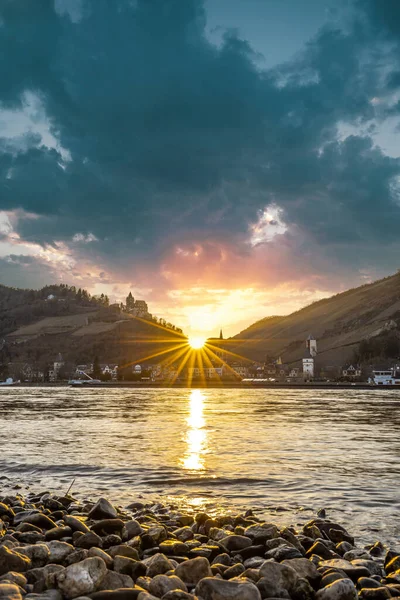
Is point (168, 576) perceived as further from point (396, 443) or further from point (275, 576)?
point (396, 443)

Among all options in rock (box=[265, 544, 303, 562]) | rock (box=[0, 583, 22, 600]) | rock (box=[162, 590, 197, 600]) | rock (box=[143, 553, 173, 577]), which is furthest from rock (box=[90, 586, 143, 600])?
rock (box=[265, 544, 303, 562])

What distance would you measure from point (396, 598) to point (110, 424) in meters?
41.3

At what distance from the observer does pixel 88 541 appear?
35.1 feet

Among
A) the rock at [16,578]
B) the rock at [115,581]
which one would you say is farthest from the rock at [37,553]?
the rock at [115,581]

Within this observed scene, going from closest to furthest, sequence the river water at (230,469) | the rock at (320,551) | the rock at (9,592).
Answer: the rock at (9,592)
the rock at (320,551)
the river water at (230,469)

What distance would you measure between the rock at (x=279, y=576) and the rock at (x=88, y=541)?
12.3 feet

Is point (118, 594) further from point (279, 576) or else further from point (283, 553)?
point (283, 553)

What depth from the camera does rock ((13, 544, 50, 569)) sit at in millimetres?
9242

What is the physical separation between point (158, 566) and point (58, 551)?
76.3 inches

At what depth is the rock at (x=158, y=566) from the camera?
9070mm

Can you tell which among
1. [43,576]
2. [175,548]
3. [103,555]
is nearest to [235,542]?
[175,548]

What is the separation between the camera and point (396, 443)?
33219 millimetres

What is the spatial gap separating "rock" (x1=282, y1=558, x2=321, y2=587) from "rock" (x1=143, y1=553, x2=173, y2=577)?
204 centimetres

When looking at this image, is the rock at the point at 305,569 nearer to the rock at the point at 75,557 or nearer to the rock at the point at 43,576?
the rock at the point at 75,557
